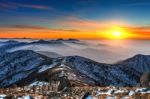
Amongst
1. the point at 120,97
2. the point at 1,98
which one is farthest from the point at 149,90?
the point at 1,98

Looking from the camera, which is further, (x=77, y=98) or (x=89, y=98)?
(x=77, y=98)

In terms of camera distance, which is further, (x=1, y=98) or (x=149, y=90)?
(x=149, y=90)

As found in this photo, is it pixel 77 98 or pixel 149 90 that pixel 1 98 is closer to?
pixel 77 98

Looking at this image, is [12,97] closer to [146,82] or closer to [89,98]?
[89,98]

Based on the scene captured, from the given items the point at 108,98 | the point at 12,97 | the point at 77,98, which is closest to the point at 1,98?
the point at 12,97

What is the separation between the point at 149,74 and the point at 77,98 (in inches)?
2844

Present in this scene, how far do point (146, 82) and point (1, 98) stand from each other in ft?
278

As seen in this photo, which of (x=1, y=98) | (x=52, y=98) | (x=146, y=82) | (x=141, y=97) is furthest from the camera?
(x=146, y=82)

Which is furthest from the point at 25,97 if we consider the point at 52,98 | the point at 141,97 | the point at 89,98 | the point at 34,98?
the point at 141,97

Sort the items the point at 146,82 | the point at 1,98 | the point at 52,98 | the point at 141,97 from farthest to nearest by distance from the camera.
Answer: the point at 146,82 → the point at 52,98 → the point at 1,98 → the point at 141,97

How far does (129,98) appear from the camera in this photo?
92750 mm

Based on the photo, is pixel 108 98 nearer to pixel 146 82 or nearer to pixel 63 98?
pixel 63 98

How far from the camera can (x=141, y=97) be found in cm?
9088

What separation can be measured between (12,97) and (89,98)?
985 inches
